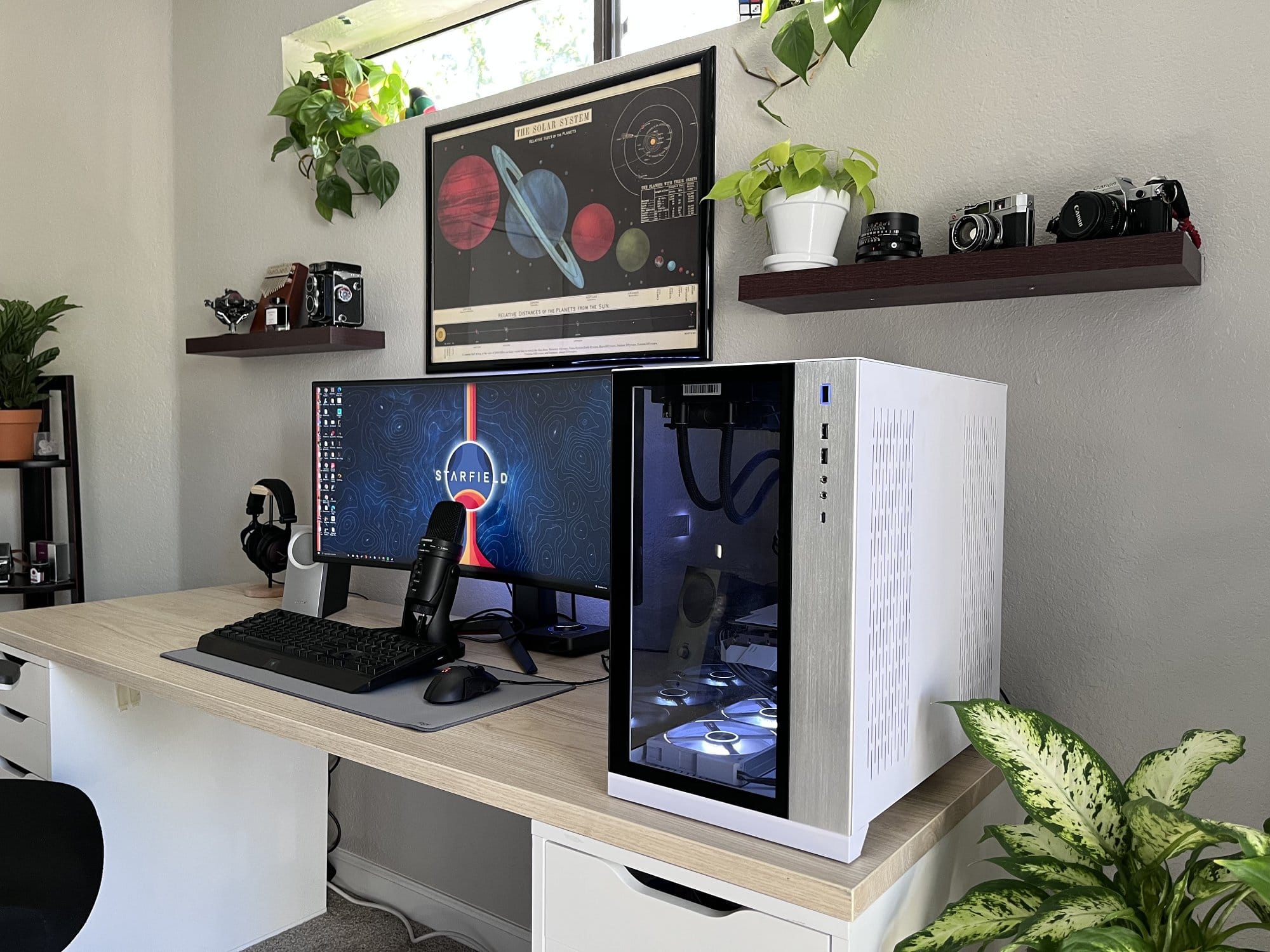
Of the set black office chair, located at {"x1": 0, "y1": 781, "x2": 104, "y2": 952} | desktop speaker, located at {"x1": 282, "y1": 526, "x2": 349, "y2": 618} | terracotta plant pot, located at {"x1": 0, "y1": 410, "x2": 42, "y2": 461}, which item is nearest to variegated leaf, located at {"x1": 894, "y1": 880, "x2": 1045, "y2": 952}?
black office chair, located at {"x1": 0, "y1": 781, "x2": 104, "y2": 952}

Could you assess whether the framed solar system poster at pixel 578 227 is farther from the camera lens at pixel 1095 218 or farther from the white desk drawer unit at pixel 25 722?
the white desk drawer unit at pixel 25 722

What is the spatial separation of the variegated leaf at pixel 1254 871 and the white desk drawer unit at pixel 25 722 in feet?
5.89

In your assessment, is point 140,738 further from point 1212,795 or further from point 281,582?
point 1212,795

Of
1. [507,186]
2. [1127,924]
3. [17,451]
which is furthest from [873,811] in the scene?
[17,451]

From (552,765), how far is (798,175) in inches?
A: 34.9

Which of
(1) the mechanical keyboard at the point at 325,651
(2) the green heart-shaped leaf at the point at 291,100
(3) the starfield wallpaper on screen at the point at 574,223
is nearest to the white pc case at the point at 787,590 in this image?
→ (1) the mechanical keyboard at the point at 325,651

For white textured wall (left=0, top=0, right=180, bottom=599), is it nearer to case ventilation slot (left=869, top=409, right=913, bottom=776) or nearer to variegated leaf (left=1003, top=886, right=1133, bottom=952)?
case ventilation slot (left=869, top=409, right=913, bottom=776)

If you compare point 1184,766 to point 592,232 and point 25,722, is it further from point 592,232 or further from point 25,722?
point 25,722

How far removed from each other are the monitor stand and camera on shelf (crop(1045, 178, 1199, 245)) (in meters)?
0.97

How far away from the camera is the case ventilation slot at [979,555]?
1.08 m

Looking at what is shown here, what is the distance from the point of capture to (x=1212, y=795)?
121 centimetres

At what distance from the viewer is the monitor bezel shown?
155 cm

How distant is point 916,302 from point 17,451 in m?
2.40

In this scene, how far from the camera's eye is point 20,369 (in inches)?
99.7
